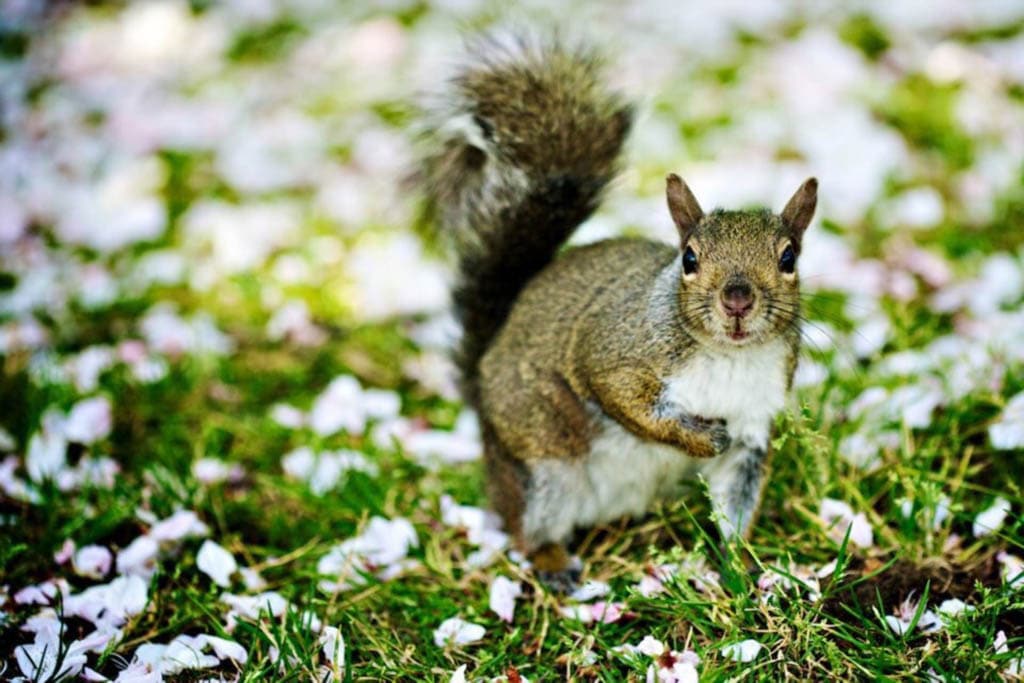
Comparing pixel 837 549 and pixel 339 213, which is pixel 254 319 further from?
pixel 837 549

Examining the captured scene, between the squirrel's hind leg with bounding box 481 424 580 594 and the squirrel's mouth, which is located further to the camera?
the squirrel's hind leg with bounding box 481 424 580 594

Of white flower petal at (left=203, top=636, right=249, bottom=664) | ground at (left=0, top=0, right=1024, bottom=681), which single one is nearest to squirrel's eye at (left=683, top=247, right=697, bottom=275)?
ground at (left=0, top=0, right=1024, bottom=681)

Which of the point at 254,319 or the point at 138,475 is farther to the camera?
the point at 254,319

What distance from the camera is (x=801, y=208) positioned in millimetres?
2062

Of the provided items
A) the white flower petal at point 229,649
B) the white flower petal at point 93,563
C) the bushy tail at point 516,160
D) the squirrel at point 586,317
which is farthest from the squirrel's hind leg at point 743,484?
the white flower petal at point 93,563

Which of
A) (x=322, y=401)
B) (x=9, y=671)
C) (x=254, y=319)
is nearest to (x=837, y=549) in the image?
(x=322, y=401)

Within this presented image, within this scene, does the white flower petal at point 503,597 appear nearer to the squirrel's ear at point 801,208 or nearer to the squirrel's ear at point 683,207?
the squirrel's ear at point 683,207

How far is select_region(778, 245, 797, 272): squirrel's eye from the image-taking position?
2020 mm

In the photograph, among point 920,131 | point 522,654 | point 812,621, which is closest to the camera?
point 812,621

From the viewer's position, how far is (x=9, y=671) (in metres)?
2.08

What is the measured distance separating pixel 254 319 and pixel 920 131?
3117 millimetres

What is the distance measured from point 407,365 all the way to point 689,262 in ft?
5.52

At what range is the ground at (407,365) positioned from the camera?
2.15m

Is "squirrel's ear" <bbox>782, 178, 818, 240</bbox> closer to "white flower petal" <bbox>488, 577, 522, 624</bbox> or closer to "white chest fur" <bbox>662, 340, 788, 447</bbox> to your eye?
"white chest fur" <bbox>662, 340, 788, 447</bbox>
